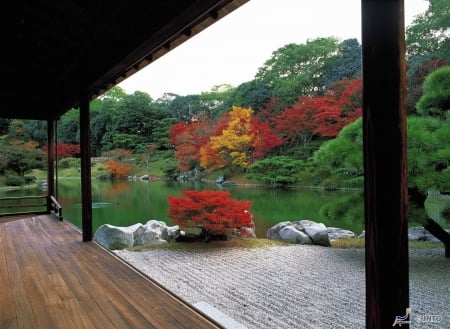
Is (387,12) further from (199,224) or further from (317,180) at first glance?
(317,180)

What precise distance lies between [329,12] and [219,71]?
11614mm

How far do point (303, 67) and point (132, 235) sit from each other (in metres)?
11.8

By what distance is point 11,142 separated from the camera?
12648 millimetres

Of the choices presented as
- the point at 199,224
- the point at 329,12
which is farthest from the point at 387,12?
the point at 329,12

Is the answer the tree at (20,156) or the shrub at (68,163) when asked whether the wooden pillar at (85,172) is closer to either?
the tree at (20,156)

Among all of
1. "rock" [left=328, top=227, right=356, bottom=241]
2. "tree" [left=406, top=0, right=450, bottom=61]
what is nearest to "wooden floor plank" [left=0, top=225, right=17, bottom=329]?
"rock" [left=328, top=227, right=356, bottom=241]

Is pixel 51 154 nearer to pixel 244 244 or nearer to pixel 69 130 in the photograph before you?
pixel 244 244

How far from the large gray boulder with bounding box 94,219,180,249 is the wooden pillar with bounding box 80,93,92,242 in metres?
2.65

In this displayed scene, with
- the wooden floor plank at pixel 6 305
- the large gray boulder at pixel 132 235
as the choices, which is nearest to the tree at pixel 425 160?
the large gray boulder at pixel 132 235

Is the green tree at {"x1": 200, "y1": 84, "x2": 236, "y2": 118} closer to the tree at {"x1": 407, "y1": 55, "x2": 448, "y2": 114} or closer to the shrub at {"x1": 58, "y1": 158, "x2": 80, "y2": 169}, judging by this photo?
the shrub at {"x1": 58, "y1": 158, "x2": 80, "y2": 169}

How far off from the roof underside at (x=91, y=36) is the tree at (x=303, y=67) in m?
12.2

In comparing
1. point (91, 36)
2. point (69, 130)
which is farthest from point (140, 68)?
point (69, 130)

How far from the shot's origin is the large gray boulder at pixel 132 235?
20.8 feet

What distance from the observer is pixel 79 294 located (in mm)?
2170
